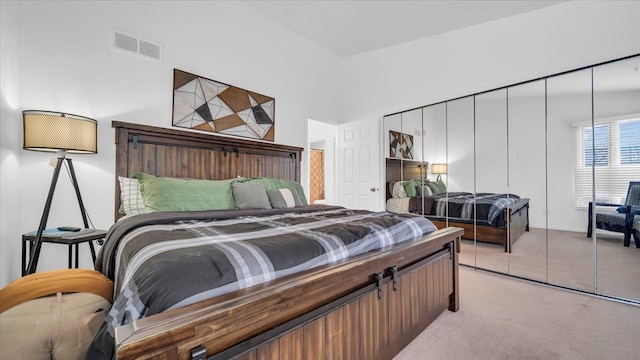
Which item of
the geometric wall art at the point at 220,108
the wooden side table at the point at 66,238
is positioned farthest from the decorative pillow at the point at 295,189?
the wooden side table at the point at 66,238

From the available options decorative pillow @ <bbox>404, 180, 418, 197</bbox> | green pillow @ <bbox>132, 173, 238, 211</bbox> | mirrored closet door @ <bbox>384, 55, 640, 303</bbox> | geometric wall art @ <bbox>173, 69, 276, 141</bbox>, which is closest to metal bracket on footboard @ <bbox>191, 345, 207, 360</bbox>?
green pillow @ <bbox>132, 173, 238, 211</bbox>

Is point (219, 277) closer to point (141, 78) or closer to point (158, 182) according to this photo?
point (158, 182)

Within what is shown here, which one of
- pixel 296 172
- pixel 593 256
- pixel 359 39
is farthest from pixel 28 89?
pixel 593 256

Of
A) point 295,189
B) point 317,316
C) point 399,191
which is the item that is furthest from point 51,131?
point 399,191

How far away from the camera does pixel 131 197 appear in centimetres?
233

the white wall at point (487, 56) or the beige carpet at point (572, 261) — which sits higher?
the white wall at point (487, 56)

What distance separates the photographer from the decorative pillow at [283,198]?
9.02ft

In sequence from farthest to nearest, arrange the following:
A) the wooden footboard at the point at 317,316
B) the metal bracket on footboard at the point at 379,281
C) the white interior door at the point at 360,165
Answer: the white interior door at the point at 360,165, the metal bracket on footboard at the point at 379,281, the wooden footboard at the point at 317,316

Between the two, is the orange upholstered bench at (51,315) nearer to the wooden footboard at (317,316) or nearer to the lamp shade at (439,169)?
the wooden footboard at (317,316)

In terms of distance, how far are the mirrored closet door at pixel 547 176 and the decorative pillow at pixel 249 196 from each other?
2.42 meters

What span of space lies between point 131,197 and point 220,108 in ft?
4.60

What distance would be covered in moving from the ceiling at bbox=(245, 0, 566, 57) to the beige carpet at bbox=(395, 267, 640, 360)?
304 cm

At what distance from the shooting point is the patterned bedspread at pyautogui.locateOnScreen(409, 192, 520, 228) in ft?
10.8

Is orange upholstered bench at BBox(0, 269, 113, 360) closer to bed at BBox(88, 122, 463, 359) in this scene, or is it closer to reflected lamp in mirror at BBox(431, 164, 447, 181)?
bed at BBox(88, 122, 463, 359)
